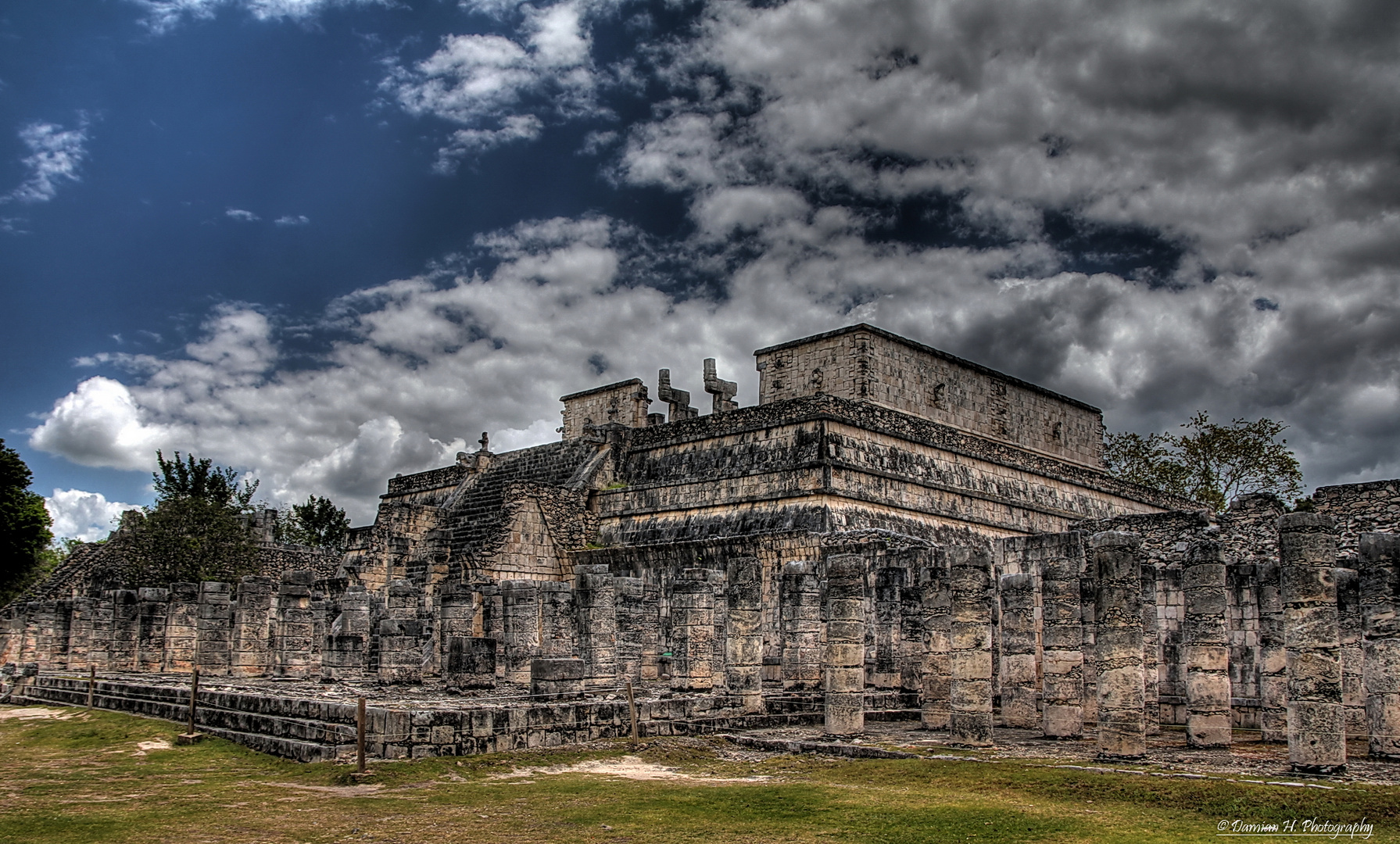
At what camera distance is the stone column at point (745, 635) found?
47.0ft

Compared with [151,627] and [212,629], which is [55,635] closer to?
[151,627]

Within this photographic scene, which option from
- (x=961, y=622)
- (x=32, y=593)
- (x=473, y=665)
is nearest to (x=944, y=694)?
(x=961, y=622)

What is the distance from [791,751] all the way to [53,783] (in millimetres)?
7215

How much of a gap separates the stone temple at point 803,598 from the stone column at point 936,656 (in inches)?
1.4

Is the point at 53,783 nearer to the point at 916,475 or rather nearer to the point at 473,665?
the point at 473,665

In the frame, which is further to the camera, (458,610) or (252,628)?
(252,628)

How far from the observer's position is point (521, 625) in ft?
57.8

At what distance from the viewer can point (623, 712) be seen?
1263 cm

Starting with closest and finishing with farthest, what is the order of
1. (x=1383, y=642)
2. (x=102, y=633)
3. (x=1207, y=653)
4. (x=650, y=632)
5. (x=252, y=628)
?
(x=1383, y=642)
(x=1207, y=653)
(x=650, y=632)
(x=252, y=628)
(x=102, y=633)

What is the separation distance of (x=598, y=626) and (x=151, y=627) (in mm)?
12244

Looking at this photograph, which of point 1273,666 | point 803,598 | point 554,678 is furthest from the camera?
point 803,598

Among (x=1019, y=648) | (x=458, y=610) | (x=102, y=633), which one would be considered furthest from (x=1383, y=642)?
(x=102, y=633)

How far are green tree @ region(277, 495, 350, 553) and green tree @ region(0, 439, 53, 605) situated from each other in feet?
49.4

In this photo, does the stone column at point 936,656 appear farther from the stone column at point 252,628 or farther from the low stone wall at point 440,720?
the stone column at point 252,628
